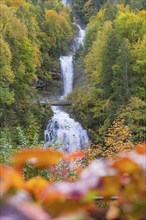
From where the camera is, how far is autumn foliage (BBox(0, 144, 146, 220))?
53 centimetres

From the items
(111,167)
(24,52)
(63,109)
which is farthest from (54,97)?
(111,167)

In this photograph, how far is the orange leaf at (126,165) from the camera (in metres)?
0.61

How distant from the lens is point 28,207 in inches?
19.7

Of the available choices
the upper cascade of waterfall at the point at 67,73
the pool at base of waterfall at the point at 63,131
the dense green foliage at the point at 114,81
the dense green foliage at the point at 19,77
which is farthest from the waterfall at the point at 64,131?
the upper cascade of waterfall at the point at 67,73

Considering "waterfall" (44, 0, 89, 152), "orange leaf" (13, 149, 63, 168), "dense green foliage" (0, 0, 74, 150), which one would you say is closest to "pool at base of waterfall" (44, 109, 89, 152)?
"waterfall" (44, 0, 89, 152)

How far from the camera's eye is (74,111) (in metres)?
25.0

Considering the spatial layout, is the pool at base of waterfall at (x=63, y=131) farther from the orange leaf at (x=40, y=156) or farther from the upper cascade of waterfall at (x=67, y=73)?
the orange leaf at (x=40, y=156)

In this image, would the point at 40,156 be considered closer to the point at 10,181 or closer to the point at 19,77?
the point at 10,181

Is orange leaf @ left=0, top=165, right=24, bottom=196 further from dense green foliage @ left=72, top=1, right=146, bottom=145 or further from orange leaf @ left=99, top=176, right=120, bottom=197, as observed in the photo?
dense green foliage @ left=72, top=1, right=146, bottom=145

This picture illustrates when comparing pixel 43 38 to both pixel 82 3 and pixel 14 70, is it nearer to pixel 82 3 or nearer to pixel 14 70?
pixel 14 70

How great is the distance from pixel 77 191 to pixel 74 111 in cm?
2446

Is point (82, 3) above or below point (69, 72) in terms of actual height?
above

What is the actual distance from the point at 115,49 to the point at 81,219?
80.1ft

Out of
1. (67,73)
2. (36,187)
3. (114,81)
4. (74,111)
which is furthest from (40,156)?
(67,73)
